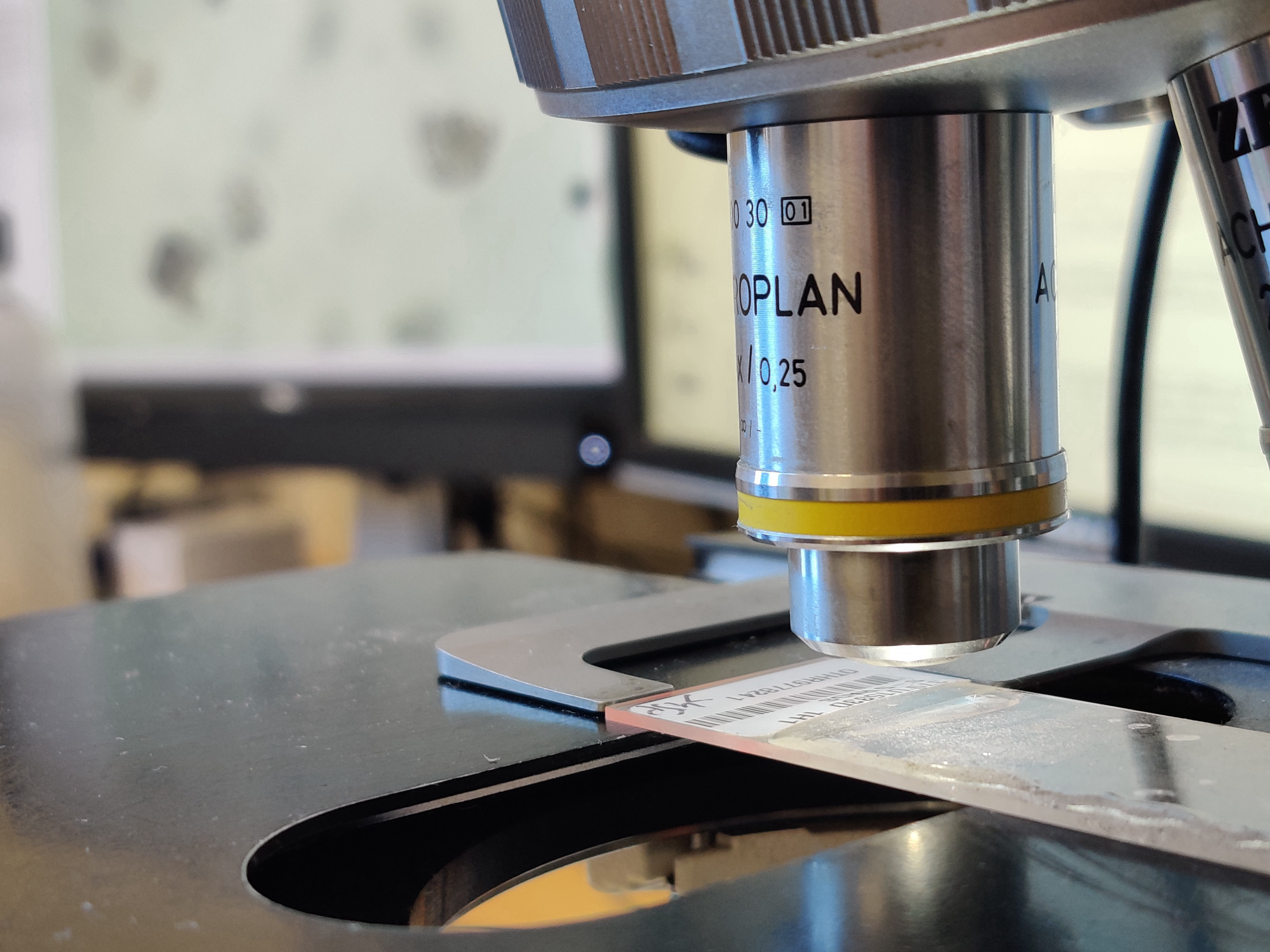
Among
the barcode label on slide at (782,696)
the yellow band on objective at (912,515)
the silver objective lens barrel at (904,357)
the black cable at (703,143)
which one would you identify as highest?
the black cable at (703,143)

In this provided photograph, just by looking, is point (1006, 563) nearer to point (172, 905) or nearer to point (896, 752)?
point (896, 752)

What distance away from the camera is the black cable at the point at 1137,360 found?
49 cm

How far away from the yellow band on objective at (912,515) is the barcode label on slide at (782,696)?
63 mm

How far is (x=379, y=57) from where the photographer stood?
1.19 metres

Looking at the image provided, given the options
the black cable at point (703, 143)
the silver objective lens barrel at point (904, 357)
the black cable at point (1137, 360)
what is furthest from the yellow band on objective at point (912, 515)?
the black cable at point (1137, 360)

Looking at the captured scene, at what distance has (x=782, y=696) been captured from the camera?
1.20 feet

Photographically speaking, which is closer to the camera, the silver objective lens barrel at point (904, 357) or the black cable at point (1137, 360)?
the silver objective lens barrel at point (904, 357)

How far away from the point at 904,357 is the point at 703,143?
102mm

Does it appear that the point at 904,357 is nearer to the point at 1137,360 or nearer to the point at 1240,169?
the point at 1240,169

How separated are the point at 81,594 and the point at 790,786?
1341 millimetres

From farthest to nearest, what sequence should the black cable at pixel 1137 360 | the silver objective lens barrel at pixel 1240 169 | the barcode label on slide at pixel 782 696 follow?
the black cable at pixel 1137 360, the barcode label on slide at pixel 782 696, the silver objective lens barrel at pixel 1240 169

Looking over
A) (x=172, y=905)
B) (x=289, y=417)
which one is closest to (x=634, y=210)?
(x=289, y=417)

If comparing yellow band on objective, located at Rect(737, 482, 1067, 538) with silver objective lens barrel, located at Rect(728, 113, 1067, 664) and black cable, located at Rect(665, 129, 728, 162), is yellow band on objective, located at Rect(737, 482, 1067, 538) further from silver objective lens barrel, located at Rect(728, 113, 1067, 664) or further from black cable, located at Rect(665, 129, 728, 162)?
black cable, located at Rect(665, 129, 728, 162)

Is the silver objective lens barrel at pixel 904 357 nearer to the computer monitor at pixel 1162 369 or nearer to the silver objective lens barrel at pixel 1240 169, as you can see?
the silver objective lens barrel at pixel 1240 169
